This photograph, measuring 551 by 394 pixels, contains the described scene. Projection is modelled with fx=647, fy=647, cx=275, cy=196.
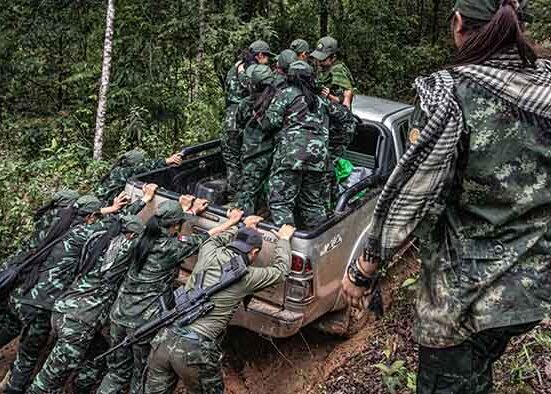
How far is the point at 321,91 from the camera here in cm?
566

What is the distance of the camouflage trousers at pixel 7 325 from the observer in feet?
18.3

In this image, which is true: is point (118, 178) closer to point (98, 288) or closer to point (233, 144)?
point (233, 144)

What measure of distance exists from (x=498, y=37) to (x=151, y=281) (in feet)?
11.0

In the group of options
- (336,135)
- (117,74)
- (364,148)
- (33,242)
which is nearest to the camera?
(33,242)

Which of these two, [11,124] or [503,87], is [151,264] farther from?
[11,124]

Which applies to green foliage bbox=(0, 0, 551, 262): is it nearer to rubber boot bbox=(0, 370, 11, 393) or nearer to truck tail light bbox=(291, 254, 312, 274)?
rubber boot bbox=(0, 370, 11, 393)

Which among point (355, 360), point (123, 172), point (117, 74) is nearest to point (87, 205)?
point (123, 172)

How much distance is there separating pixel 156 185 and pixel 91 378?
164 centimetres

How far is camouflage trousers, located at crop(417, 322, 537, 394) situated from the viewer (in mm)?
2037

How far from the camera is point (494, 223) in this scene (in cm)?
193

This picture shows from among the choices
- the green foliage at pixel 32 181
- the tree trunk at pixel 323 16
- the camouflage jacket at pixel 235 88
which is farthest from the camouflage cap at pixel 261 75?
the tree trunk at pixel 323 16

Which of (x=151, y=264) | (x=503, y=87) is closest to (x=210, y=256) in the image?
(x=151, y=264)

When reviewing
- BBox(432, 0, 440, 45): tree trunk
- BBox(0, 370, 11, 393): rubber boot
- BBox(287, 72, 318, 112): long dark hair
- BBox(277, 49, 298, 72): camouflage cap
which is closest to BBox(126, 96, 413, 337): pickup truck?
BBox(287, 72, 318, 112): long dark hair

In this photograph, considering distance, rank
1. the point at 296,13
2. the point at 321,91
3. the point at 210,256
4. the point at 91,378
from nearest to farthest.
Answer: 1. the point at 210,256
2. the point at 91,378
3. the point at 321,91
4. the point at 296,13
